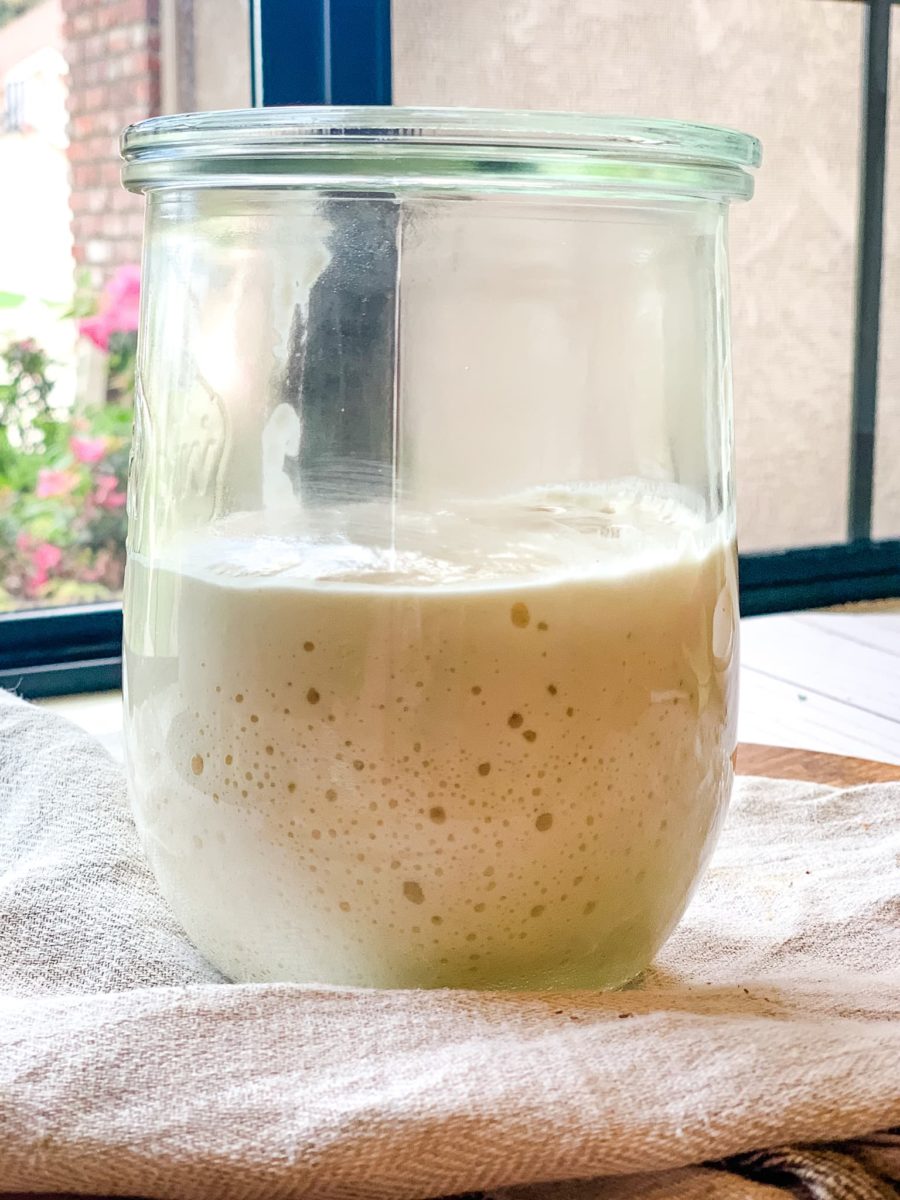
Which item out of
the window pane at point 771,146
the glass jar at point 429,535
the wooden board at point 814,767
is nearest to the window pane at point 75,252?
the window pane at point 771,146

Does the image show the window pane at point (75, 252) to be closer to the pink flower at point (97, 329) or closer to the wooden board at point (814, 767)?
the pink flower at point (97, 329)

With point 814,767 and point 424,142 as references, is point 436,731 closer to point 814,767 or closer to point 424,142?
point 424,142

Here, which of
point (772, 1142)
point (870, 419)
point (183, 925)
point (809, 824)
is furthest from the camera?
point (870, 419)

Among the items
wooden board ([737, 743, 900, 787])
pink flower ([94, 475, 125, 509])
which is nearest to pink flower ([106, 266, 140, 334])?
pink flower ([94, 475, 125, 509])

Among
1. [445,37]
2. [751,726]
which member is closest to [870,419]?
[445,37]

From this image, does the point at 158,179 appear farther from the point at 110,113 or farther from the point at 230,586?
the point at 110,113
